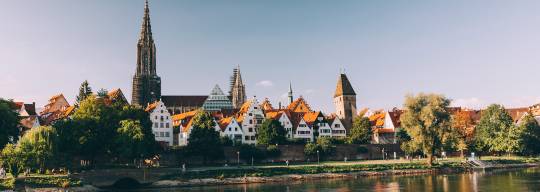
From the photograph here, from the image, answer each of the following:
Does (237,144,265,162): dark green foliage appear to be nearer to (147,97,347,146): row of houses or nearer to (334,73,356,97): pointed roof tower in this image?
(147,97,347,146): row of houses

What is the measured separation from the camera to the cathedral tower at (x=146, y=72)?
14512 cm

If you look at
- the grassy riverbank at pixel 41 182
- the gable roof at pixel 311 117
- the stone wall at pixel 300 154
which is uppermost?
the gable roof at pixel 311 117

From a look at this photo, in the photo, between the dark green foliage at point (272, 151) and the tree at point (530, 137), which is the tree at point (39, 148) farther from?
the tree at point (530, 137)

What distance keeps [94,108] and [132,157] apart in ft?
29.8

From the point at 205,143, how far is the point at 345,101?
50915 millimetres

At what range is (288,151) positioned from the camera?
92.3 m

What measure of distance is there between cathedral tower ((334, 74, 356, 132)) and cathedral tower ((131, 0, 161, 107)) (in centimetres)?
4855

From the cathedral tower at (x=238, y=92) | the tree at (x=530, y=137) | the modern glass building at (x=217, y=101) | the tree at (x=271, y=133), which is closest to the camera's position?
the tree at (x=271, y=133)

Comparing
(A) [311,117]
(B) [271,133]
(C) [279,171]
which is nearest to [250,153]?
(B) [271,133]

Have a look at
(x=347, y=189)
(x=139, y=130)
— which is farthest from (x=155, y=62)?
(x=347, y=189)

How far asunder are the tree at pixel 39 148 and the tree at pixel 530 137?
74.0 meters

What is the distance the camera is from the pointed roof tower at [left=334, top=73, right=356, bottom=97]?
126 m

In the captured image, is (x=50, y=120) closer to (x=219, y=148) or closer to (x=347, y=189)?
(x=219, y=148)

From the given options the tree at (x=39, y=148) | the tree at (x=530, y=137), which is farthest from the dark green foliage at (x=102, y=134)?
the tree at (x=530, y=137)
